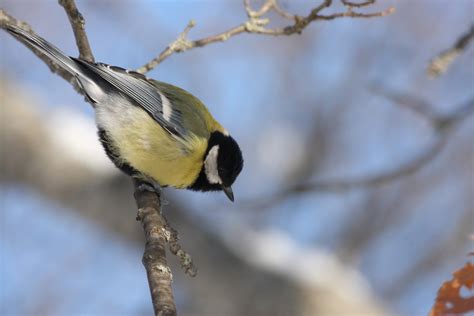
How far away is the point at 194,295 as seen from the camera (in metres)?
5.30

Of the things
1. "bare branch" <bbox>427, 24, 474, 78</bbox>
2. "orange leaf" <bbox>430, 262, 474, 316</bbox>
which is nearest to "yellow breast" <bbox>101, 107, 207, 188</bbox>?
"bare branch" <bbox>427, 24, 474, 78</bbox>

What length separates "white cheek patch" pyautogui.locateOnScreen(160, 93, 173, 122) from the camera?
3068 millimetres

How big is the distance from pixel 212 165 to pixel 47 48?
3.29 feet

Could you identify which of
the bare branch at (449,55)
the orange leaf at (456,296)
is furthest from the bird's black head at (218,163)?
the orange leaf at (456,296)

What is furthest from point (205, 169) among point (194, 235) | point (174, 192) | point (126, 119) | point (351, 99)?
point (351, 99)

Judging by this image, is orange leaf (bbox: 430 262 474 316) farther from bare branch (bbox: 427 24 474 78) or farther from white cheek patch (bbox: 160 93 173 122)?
white cheek patch (bbox: 160 93 173 122)

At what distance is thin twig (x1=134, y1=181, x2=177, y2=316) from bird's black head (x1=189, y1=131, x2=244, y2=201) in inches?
24.5

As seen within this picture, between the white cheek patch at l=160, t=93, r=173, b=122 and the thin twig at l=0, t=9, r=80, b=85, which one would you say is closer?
the thin twig at l=0, t=9, r=80, b=85

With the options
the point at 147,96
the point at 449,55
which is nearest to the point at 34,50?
the point at 147,96

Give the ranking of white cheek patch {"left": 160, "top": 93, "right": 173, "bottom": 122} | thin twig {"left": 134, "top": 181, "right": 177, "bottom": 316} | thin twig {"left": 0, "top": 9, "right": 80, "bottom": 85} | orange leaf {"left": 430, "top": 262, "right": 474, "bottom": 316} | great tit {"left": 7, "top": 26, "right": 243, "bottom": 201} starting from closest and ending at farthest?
1. orange leaf {"left": 430, "top": 262, "right": 474, "bottom": 316}
2. thin twig {"left": 134, "top": 181, "right": 177, "bottom": 316}
3. thin twig {"left": 0, "top": 9, "right": 80, "bottom": 85}
4. great tit {"left": 7, "top": 26, "right": 243, "bottom": 201}
5. white cheek patch {"left": 160, "top": 93, "right": 173, "bottom": 122}

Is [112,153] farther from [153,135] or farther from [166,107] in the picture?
[166,107]

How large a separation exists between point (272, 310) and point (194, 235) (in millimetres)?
841

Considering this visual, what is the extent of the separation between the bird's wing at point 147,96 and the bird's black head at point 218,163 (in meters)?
0.18

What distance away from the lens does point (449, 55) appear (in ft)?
7.99
